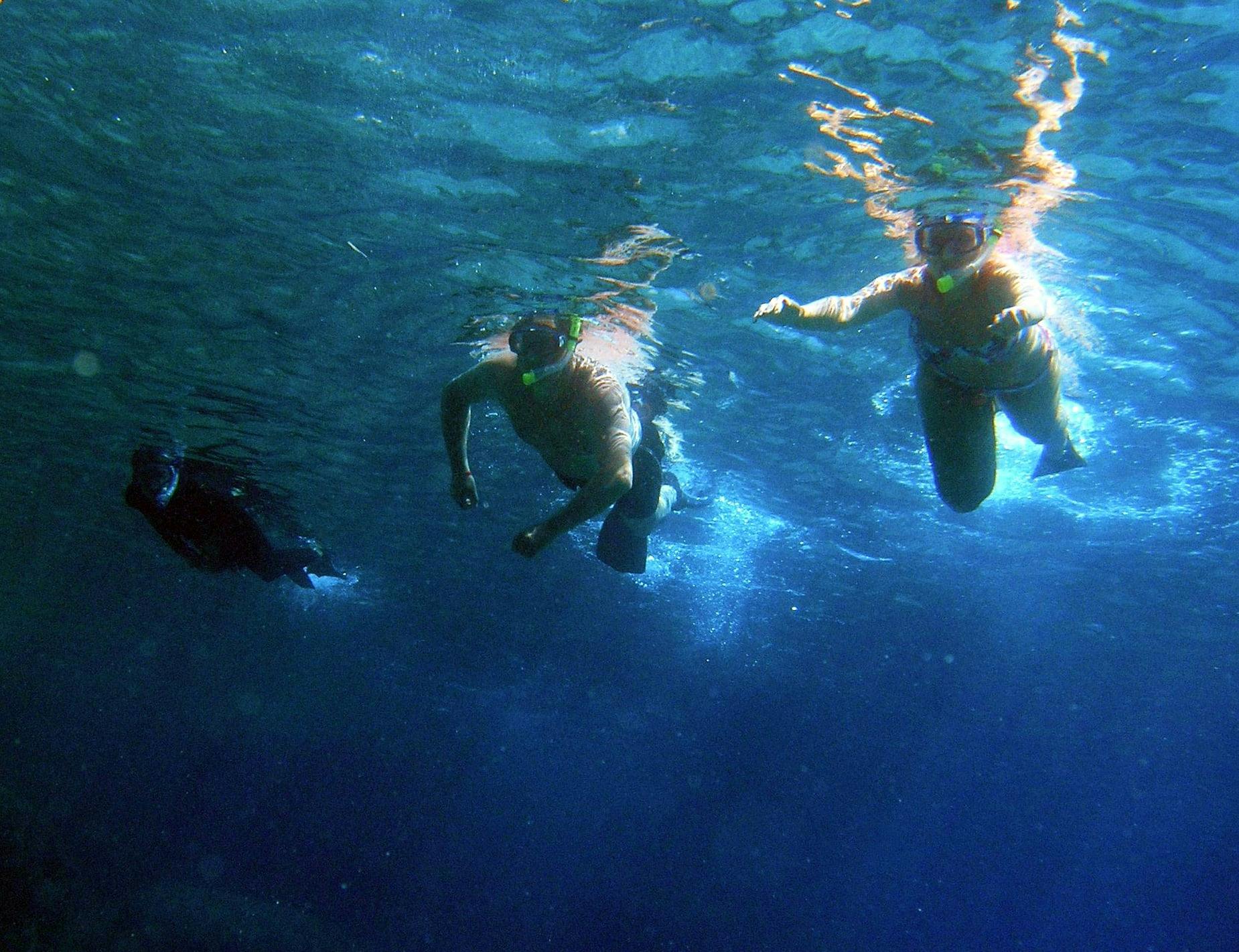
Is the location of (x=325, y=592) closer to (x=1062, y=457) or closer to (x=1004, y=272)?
(x=1062, y=457)

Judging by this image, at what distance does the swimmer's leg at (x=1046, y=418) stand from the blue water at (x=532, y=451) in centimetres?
274

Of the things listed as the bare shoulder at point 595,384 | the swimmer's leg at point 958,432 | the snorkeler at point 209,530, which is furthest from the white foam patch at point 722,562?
the bare shoulder at point 595,384

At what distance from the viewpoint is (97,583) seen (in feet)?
117

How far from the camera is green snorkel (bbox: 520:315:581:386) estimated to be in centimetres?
594

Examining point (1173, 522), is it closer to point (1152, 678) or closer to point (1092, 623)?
point (1092, 623)

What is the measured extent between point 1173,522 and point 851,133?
15.5 meters

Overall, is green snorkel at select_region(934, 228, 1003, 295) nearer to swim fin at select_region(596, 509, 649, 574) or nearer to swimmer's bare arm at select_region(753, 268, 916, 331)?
swimmer's bare arm at select_region(753, 268, 916, 331)

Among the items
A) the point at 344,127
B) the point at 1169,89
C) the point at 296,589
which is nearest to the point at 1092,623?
the point at 1169,89

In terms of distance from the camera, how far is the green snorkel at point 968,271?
5.44 metres

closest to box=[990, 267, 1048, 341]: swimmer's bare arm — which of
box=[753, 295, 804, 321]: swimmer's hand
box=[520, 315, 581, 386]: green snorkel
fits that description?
box=[753, 295, 804, 321]: swimmer's hand

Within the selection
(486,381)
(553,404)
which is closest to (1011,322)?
(553,404)

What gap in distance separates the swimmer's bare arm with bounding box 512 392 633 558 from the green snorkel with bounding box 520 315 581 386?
3.27 ft

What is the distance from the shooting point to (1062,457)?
7281mm

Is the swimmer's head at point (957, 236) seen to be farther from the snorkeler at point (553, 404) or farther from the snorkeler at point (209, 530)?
the snorkeler at point (209, 530)
